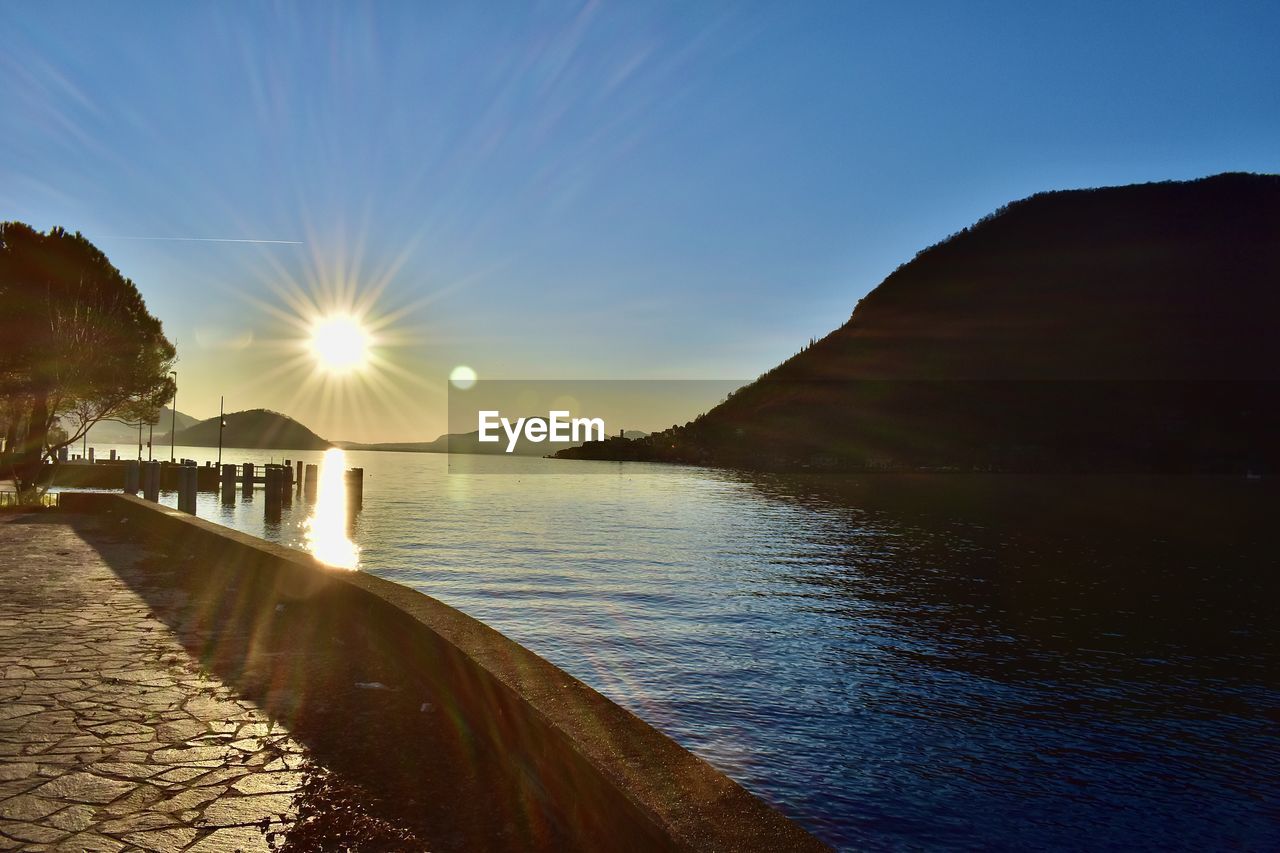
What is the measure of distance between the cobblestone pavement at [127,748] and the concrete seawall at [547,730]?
108 cm

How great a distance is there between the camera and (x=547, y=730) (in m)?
4.21

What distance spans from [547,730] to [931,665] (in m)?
9.53

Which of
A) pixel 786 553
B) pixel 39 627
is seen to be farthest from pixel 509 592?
pixel 786 553

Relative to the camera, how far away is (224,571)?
409 inches

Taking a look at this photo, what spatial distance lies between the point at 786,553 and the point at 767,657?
1557 cm

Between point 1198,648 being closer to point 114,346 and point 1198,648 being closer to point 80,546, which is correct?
point 80,546

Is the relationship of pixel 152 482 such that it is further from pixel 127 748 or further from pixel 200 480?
pixel 127 748

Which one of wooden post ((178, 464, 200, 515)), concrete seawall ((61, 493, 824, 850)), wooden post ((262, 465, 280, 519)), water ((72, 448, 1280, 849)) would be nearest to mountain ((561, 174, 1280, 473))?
water ((72, 448, 1280, 849))

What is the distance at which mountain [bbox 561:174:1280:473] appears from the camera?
427 feet

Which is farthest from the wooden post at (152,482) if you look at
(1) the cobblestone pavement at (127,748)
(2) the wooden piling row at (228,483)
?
(1) the cobblestone pavement at (127,748)

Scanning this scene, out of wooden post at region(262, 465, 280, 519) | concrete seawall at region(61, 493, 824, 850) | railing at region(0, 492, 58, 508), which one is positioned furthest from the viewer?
wooden post at region(262, 465, 280, 519)

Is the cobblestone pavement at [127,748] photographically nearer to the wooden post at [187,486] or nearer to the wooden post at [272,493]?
the wooden post at [187,486]

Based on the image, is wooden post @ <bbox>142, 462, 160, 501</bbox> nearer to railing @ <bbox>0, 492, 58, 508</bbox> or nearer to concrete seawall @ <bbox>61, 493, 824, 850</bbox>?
railing @ <bbox>0, 492, 58, 508</bbox>

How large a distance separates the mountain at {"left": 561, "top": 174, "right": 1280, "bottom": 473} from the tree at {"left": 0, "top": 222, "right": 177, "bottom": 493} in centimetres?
13172
